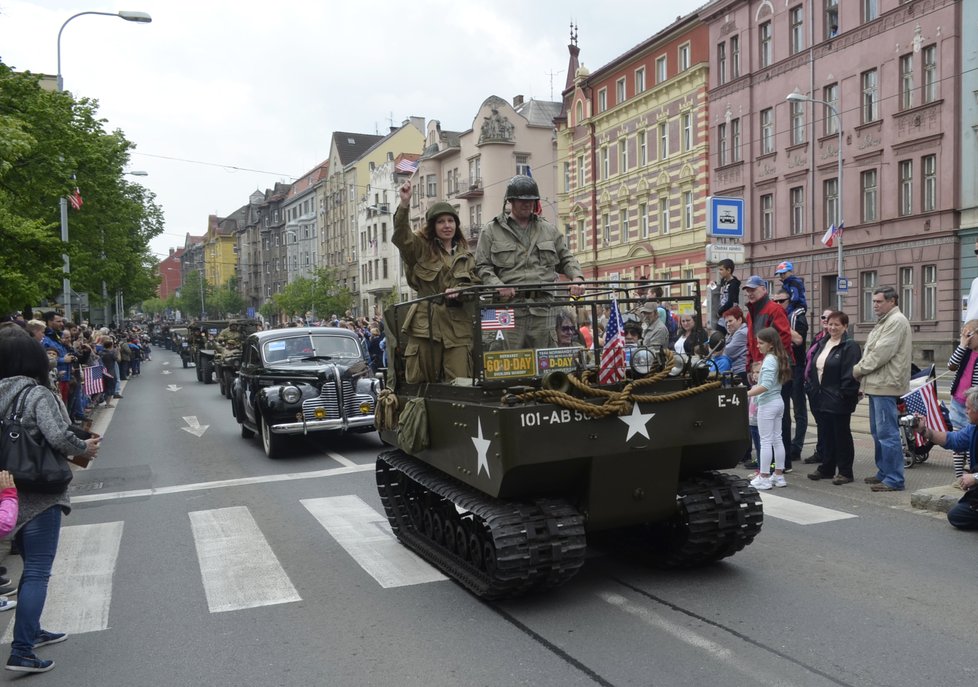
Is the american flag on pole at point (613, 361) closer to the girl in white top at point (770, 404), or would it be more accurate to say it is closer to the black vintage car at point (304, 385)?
the girl in white top at point (770, 404)

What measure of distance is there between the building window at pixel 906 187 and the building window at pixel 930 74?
83.5 inches

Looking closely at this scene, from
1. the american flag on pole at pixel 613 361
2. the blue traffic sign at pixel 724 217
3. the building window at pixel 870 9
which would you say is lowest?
the american flag on pole at pixel 613 361

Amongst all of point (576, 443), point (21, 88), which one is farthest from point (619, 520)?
point (21, 88)

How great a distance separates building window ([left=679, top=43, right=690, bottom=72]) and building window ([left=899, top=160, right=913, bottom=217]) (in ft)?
42.6

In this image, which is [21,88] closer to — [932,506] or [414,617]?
[414,617]

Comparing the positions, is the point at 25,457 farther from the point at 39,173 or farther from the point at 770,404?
the point at 39,173

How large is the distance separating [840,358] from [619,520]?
179 inches

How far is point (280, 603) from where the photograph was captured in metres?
5.99

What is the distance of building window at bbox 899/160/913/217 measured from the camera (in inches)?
1165

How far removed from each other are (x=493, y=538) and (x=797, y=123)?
32.6 metres

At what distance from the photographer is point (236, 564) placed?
277 inches

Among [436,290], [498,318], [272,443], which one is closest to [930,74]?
[272,443]

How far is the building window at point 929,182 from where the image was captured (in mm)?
28797

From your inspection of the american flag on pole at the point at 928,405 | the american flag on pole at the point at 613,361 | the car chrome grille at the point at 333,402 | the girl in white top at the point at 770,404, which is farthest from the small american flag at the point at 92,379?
the american flag on pole at the point at 928,405
